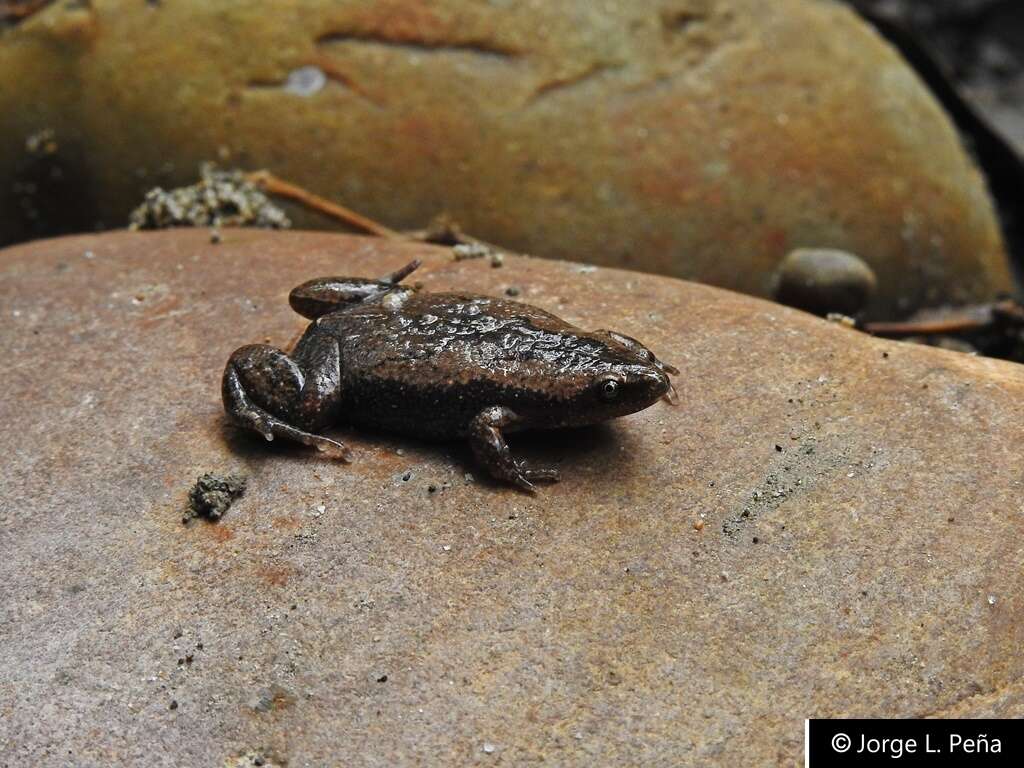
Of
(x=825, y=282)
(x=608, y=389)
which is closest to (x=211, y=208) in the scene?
(x=608, y=389)

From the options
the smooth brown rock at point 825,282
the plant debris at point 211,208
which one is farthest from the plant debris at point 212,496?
the smooth brown rock at point 825,282

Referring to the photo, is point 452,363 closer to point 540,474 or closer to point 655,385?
point 540,474

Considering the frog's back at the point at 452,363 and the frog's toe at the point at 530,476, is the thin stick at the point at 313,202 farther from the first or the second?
the frog's toe at the point at 530,476

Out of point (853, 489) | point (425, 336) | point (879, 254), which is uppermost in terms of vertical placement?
point (425, 336)

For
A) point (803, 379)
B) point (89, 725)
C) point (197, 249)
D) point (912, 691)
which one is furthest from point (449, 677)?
point (197, 249)

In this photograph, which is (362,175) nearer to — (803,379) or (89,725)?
(803,379)

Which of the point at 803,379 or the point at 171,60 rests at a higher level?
the point at 171,60
